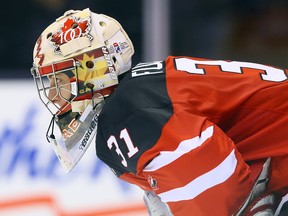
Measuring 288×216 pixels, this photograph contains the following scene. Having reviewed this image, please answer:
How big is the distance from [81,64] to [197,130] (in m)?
0.50

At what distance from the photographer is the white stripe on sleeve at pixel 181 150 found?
232 centimetres

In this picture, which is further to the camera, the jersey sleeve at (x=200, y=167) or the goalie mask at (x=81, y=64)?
the goalie mask at (x=81, y=64)

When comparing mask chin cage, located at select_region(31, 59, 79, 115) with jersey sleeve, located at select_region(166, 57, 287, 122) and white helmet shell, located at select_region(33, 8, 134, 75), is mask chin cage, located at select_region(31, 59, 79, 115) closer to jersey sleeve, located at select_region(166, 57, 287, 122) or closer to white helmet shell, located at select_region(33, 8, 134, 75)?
white helmet shell, located at select_region(33, 8, 134, 75)

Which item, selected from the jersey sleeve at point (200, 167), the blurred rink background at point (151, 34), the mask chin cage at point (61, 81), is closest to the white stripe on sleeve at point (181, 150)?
the jersey sleeve at point (200, 167)

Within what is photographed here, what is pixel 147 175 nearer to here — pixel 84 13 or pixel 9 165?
pixel 84 13

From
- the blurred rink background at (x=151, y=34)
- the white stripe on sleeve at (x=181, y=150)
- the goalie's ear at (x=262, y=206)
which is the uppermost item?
the white stripe on sleeve at (x=181, y=150)

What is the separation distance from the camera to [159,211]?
271 cm

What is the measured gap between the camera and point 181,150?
2.33 metres

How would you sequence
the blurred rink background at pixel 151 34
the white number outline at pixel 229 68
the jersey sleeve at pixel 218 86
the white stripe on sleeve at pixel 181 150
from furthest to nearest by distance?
the blurred rink background at pixel 151 34
the white number outline at pixel 229 68
the jersey sleeve at pixel 218 86
the white stripe on sleeve at pixel 181 150

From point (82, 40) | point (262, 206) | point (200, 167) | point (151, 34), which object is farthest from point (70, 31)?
point (151, 34)

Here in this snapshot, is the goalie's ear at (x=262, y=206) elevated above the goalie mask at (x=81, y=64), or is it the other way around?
the goalie mask at (x=81, y=64)

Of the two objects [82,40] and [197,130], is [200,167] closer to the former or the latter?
[197,130]

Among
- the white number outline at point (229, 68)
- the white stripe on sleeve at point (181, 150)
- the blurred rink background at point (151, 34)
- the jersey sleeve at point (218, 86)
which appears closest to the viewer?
the white stripe on sleeve at point (181, 150)

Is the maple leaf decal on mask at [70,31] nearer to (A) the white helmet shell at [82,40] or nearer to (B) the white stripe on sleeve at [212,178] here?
(A) the white helmet shell at [82,40]
